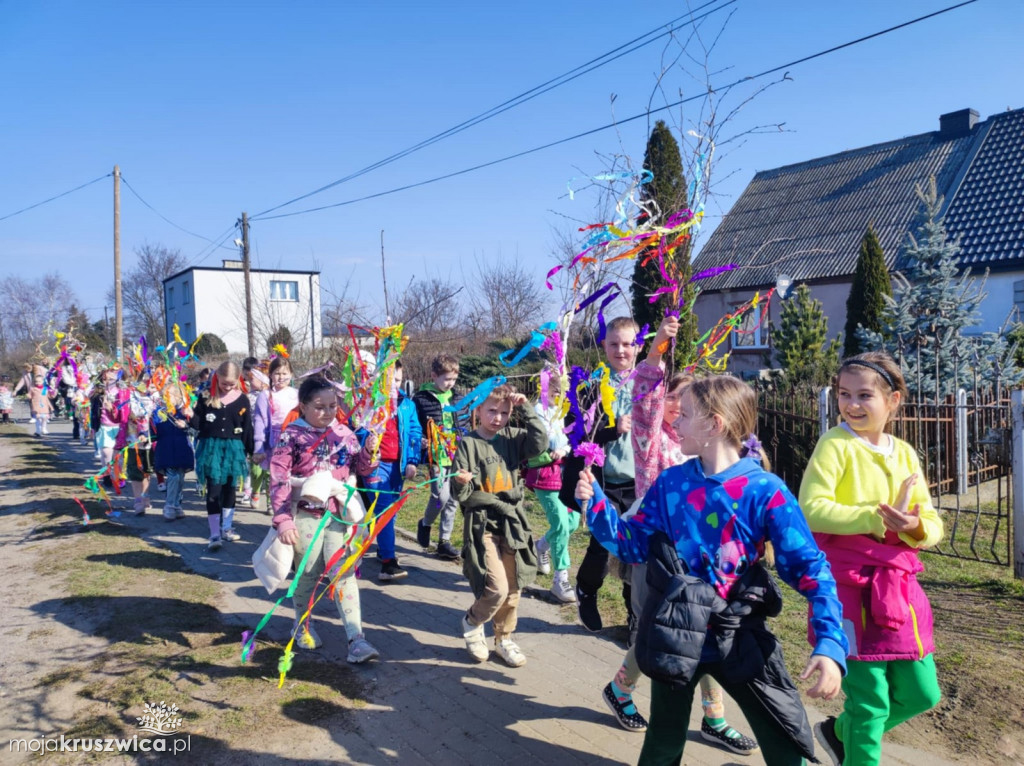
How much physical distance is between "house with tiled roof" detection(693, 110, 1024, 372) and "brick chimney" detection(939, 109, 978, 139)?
3 cm

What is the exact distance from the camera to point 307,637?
13.9ft

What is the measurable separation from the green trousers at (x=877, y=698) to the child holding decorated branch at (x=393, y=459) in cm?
374

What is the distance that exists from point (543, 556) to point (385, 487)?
58.1 inches

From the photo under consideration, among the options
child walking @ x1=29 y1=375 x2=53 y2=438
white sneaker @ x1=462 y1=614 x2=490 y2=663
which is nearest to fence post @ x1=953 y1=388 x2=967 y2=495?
white sneaker @ x1=462 y1=614 x2=490 y2=663

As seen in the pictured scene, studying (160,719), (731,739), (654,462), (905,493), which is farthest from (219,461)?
(905,493)

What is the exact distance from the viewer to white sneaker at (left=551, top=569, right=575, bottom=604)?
5082mm

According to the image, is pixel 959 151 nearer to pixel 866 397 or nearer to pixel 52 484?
pixel 866 397

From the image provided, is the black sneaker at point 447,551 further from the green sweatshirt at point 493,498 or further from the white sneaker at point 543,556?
the green sweatshirt at point 493,498

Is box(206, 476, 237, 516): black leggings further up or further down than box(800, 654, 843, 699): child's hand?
further down

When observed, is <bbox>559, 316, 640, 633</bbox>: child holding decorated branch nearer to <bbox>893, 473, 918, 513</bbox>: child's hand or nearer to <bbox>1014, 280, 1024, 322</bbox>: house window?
<bbox>893, 473, 918, 513</bbox>: child's hand

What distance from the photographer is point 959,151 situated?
1967 centimetres

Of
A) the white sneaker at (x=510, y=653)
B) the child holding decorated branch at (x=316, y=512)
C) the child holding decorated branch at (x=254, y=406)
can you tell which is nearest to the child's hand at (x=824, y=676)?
the white sneaker at (x=510, y=653)

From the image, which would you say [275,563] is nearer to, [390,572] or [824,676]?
[390,572]

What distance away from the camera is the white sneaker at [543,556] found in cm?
559
